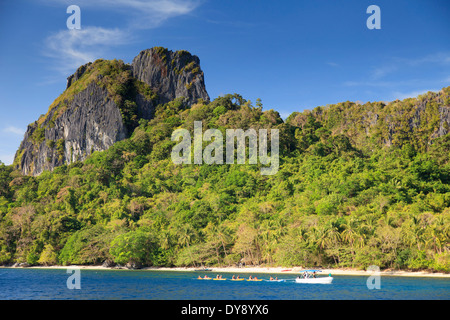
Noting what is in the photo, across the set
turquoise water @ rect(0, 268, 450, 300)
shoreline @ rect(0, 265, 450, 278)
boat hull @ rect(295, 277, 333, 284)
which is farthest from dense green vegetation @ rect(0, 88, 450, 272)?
boat hull @ rect(295, 277, 333, 284)

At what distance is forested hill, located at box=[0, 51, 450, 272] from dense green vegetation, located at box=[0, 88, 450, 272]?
259 millimetres

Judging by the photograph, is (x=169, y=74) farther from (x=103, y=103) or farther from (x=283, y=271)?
(x=283, y=271)

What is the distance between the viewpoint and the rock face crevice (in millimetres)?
135250

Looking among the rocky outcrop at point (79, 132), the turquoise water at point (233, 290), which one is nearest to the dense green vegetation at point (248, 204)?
the rocky outcrop at point (79, 132)

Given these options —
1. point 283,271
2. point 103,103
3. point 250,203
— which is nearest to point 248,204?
point 250,203

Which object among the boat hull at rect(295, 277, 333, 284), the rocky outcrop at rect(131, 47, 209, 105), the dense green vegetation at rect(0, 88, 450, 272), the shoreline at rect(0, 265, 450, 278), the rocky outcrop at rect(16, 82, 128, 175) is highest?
the rocky outcrop at rect(131, 47, 209, 105)

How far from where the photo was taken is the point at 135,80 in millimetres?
147500

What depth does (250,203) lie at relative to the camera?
85812 millimetres

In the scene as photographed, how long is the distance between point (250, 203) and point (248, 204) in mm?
556

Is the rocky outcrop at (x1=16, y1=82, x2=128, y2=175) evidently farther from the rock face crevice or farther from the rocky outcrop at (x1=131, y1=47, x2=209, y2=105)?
the rocky outcrop at (x1=131, y1=47, x2=209, y2=105)

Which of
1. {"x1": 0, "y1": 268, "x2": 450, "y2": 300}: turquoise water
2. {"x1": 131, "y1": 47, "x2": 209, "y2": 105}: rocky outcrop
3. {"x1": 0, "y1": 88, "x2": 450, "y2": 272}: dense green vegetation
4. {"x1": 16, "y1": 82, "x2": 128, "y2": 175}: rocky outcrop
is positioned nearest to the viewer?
{"x1": 0, "y1": 268, "x2": 450, "y2": 300}: turquoise water

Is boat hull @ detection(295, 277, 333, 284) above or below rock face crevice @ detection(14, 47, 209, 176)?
below

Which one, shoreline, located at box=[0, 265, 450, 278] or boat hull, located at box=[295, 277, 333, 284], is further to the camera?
shoreline, located at box=[0, 265, 450, 278]
